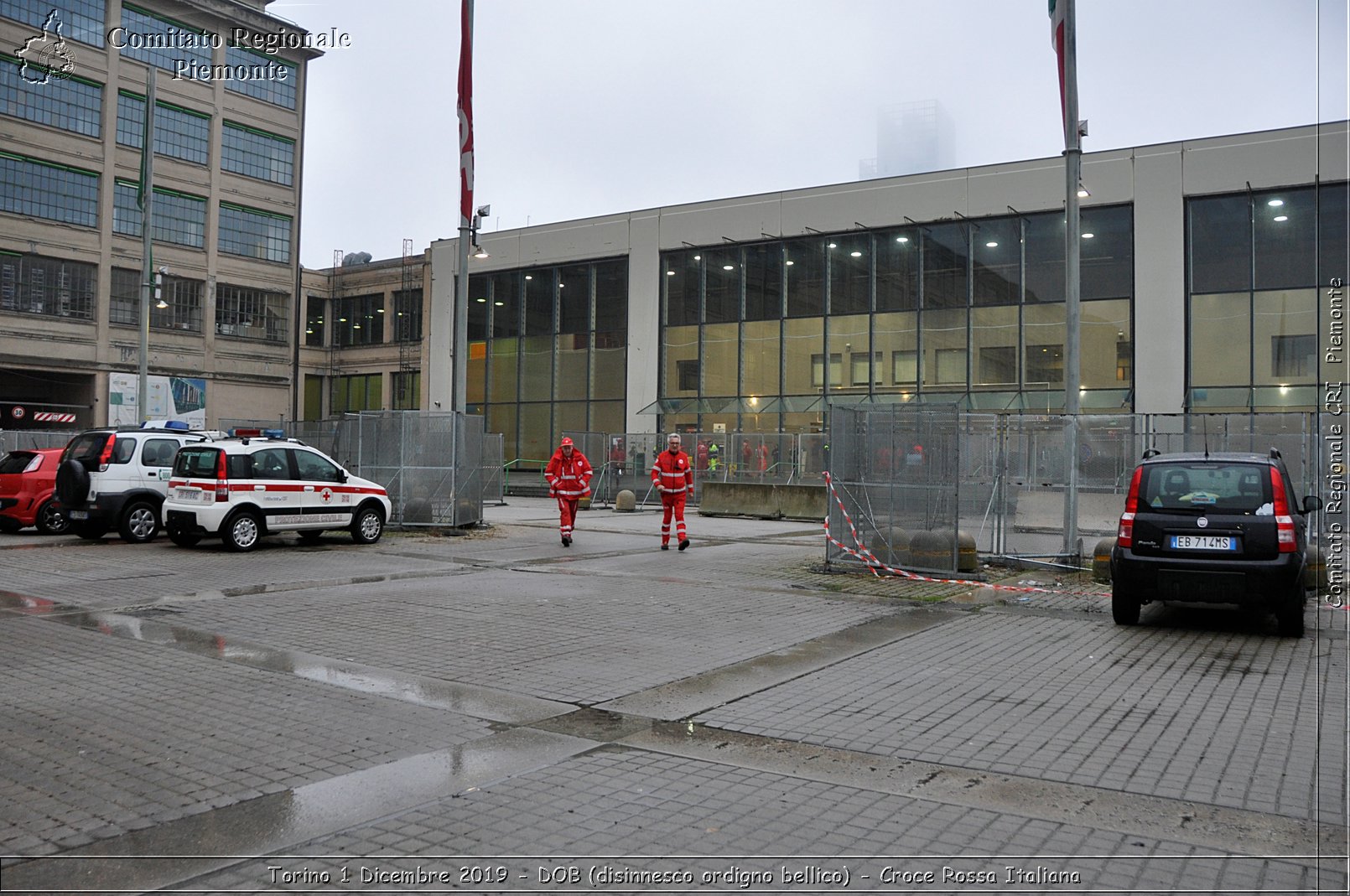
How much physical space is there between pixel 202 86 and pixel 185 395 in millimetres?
12781

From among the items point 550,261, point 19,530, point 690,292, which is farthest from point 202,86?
point 19,530

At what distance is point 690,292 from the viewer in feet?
131

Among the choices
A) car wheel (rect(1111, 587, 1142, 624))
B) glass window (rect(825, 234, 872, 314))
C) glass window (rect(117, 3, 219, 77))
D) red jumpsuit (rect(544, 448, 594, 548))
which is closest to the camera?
car wheel (rect(1111, 587, 1142, 624))

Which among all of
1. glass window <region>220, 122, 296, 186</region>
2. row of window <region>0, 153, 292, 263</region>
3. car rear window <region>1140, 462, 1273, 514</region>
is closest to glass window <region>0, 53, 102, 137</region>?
row of window <region>0, 153, 292, 263</region>

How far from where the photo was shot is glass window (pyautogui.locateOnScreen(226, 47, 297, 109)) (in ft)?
142

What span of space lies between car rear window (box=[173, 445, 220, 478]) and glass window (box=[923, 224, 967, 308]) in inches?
991

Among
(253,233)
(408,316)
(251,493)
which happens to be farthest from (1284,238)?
(253,233)

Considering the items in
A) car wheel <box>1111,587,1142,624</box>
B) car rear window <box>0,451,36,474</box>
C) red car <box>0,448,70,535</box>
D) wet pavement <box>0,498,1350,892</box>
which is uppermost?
car rear window <box>0,451,36,474</box>

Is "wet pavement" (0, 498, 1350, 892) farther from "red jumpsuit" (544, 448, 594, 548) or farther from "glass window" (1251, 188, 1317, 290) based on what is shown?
"glass window" (1251, 188, 1317, 290)

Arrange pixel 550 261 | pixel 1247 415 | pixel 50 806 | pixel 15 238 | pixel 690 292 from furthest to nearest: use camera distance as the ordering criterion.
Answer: pixel 550 261, pixel 690 292, pixel 15 238, pixel 1247 415, pixel 50 806

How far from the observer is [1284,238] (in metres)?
29.3

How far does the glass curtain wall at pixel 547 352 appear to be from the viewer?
137 feet

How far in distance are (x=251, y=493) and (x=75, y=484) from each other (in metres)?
3.33

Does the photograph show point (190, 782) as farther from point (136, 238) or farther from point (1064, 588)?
point (136, 238)
